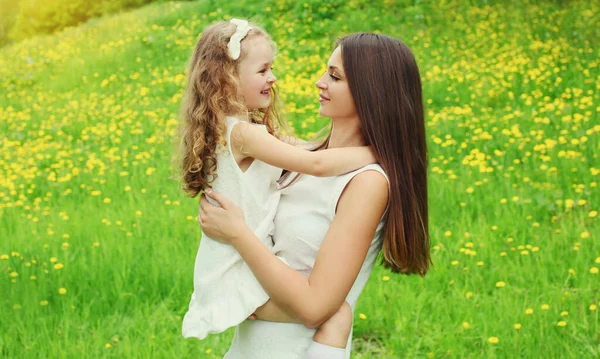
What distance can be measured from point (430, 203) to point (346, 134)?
2.96 meters

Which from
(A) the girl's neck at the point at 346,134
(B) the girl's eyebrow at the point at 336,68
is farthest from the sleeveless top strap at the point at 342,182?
(B) the girl's eyebrow at the point at 336,68

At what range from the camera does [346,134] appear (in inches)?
93.5

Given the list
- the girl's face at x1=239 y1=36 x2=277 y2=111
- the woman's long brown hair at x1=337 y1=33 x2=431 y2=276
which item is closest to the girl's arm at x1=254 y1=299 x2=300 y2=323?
the woman's long brown hair at x1=337 y1=33 x2=431 y2=276

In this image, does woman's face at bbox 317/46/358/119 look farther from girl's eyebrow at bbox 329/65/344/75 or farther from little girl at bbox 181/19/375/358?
little girl at bbox 181/19/375/358

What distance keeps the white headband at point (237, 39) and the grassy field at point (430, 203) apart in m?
1.83

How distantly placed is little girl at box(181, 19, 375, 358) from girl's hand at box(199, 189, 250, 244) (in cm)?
4

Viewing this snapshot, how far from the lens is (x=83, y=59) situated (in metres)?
11.6

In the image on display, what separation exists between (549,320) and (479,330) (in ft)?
1.11

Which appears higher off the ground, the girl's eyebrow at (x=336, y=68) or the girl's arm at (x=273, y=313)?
the girl's eyebrow at (x=336, y=68)

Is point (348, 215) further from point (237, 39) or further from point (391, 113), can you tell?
point (237, 39)

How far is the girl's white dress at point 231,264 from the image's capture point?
2230 millimetres

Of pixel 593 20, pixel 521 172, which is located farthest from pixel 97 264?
pixel 593 20

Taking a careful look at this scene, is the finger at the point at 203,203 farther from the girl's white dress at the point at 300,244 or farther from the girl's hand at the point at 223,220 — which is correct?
the girl's white dress at the point at 300,244

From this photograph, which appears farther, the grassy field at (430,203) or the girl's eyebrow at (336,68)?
the grassy field at (430,203)
